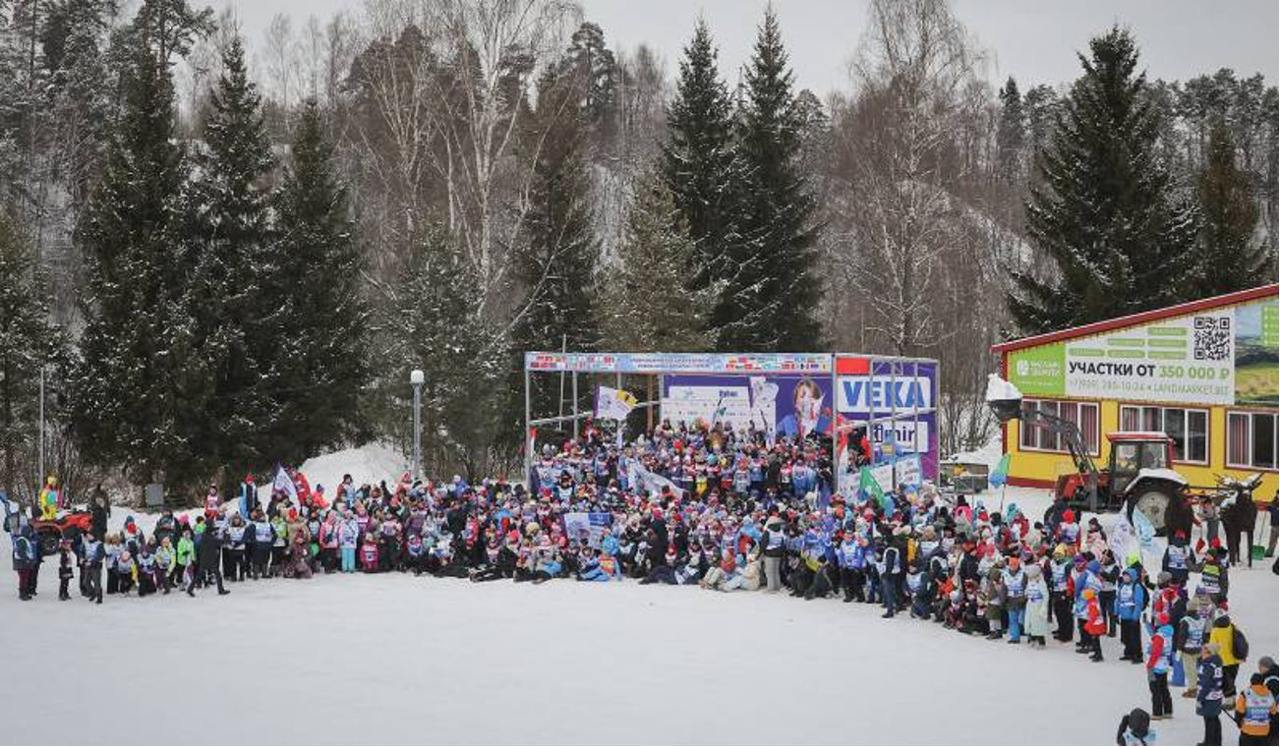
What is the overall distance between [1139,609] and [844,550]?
196 inches

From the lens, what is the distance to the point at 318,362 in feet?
118

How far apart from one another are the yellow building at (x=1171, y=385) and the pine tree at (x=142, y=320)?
814 inches

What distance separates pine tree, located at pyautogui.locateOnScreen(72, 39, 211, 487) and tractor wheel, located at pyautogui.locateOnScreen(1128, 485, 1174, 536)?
2273 centimetres

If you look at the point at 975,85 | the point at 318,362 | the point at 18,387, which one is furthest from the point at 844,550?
the point at 975,85

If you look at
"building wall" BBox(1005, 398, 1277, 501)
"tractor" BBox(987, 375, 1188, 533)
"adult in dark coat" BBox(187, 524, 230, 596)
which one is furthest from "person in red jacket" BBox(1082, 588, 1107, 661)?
"adult in dark coat" BBox(187, 524, 230, 596)

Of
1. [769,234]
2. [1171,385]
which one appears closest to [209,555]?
[1171,385]

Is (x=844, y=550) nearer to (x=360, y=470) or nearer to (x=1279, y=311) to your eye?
(x=1279, y=311)

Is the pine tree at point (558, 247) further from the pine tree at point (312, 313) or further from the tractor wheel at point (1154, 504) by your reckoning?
the tractor wheel at point (1154, 504)

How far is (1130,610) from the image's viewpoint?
1508cm

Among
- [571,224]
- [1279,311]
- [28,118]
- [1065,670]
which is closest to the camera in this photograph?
[1065,670]

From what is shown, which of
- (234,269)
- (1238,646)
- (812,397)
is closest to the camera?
(1238,646)

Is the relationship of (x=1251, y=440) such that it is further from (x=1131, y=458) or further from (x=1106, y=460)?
(x=1131, y=458)

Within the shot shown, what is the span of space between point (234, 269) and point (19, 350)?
5.74 meters

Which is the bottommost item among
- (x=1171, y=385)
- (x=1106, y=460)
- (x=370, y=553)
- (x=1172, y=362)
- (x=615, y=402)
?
(x=370, y=553)
